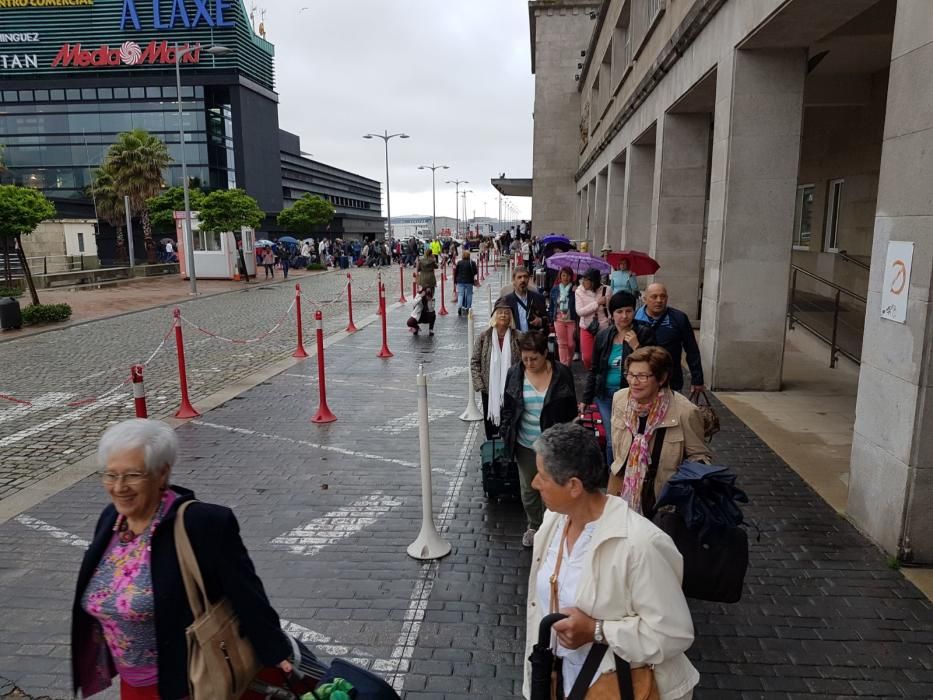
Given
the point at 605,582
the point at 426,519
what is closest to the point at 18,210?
the point at 426,519

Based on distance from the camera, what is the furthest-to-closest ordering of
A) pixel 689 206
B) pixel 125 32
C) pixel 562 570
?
1. pixel 125 32
2. pixel 689 206
3. pixel 562 570

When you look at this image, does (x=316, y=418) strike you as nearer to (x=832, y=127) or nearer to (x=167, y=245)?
(x=832, y=127)

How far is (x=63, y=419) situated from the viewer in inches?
382

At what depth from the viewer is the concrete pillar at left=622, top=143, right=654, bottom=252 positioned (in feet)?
65.6

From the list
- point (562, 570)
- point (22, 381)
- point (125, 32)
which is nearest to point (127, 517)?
point (562, 570)

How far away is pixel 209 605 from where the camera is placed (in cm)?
256

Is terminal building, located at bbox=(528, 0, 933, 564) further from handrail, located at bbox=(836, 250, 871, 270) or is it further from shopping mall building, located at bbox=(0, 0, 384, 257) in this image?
shopping mall building, located at bbox=(0, 0, 384, 257)

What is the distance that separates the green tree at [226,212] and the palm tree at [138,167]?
14.1 m

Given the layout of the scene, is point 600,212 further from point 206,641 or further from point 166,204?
point 206,641

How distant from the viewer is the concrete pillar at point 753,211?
9.70 m

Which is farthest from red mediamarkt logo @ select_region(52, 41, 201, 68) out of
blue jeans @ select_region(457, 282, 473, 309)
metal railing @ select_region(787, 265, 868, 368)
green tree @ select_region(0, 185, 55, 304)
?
metal railing @ select_region(787, 265, 868, 368)

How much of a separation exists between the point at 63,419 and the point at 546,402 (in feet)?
25.5

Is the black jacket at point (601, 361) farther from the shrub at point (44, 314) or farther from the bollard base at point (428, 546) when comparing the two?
the shrub at point (44, 314)

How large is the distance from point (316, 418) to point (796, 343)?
969 centimetres
